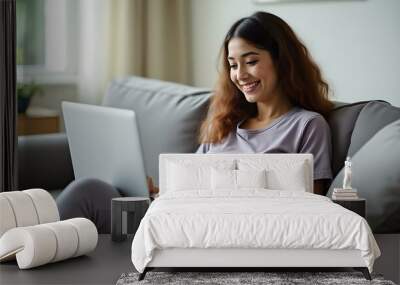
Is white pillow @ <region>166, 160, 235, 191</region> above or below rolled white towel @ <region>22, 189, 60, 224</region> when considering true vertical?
above

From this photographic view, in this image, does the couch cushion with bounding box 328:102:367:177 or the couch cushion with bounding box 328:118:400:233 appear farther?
the couch cushion with bounding box 328:102:367:177

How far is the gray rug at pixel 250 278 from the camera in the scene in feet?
7.89

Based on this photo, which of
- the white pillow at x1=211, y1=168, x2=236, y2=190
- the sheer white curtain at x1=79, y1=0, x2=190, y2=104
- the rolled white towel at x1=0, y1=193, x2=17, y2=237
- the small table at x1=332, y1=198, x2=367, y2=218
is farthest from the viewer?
the sheer white curtain at x1=79, y1=0, x2=190, y2=104

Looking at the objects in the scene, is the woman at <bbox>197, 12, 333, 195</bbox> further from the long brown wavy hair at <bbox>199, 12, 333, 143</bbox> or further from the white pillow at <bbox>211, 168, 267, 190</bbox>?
the white pillow at <bbox>211, 168, 267, 190</bbox>

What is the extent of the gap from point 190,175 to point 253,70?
61cm

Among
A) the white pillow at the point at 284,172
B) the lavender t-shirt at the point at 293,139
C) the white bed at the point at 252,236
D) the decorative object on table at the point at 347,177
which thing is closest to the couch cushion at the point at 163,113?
the lavender t-shirt at the point at 293,139

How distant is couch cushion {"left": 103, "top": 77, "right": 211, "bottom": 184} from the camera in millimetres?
3816

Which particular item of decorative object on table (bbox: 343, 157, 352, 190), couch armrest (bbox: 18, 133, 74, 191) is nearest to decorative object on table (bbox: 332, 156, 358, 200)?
decorative object on table (bbox: 343, 157, 352, 190)

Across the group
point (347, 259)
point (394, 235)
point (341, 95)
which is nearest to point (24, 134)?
point (341, 95)

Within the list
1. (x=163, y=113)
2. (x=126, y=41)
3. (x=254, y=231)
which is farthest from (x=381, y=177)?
(x=126, y=41)

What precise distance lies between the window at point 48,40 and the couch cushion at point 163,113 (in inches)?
31.0

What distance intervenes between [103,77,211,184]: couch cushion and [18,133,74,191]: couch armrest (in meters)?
0.43

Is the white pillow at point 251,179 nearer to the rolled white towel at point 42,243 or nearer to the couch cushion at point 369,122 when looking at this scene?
the couch cushion at point 369,122

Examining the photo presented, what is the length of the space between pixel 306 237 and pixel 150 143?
1713 millimetres
